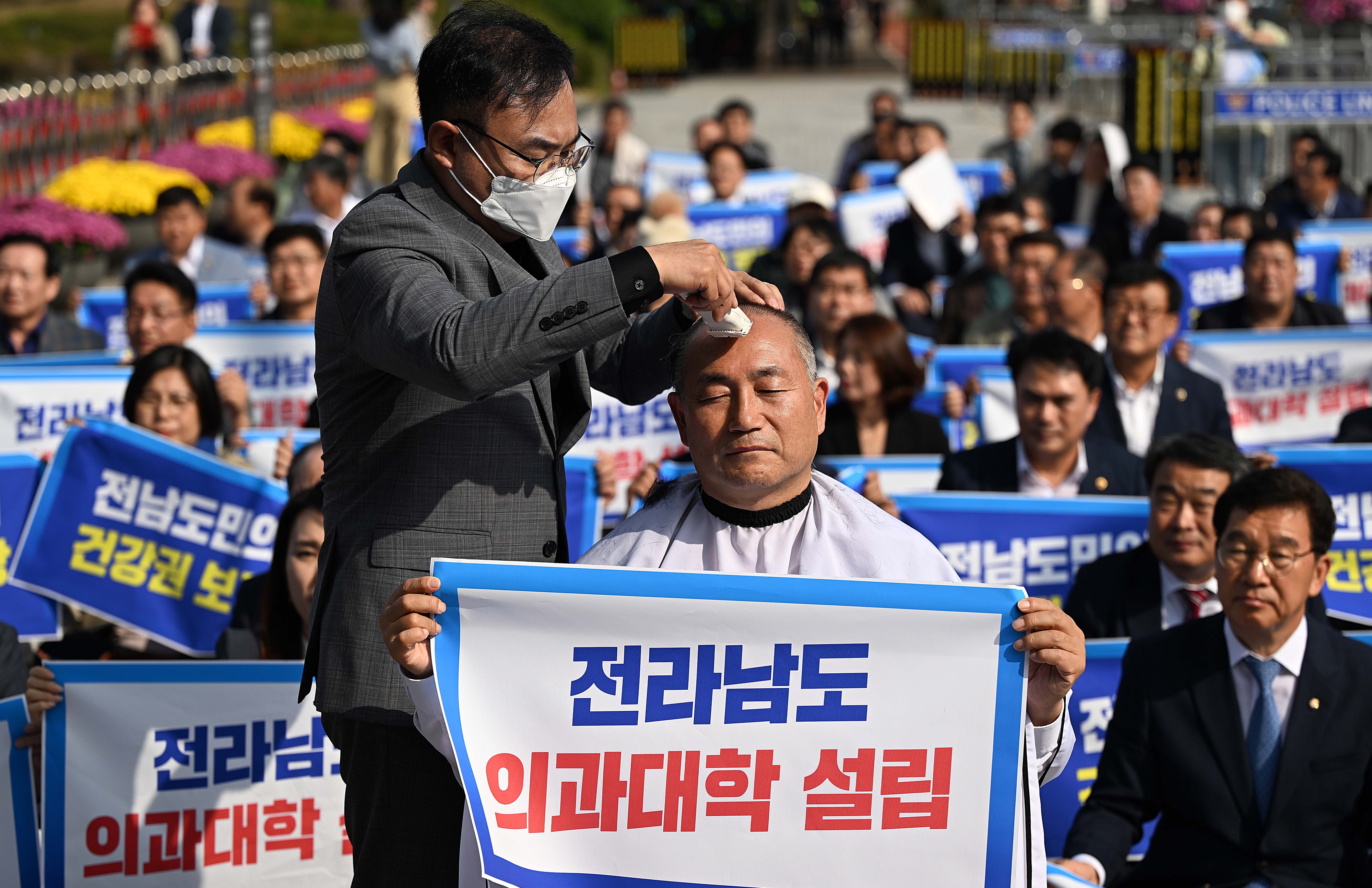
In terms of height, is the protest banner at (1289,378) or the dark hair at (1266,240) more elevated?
the dark hair at (1266,240)

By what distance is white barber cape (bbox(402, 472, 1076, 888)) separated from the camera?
117 inches

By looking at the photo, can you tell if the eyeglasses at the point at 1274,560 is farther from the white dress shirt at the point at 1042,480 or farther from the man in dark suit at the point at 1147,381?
the man in dark suit at the point at 1147,381

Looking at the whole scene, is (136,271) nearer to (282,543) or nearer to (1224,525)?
(282,543)

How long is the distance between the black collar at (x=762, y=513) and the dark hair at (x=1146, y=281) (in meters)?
4.52

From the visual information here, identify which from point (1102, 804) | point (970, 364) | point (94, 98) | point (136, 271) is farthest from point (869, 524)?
point (94, 98)

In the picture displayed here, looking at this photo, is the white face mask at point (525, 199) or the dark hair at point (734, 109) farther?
the dark hair at point (734, 109)

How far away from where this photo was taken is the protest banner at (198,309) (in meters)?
10.1

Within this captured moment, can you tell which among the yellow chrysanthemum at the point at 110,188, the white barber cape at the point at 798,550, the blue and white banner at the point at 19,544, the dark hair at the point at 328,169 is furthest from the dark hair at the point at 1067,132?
the white barber cape at the point at 798,550

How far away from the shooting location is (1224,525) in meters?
4.53

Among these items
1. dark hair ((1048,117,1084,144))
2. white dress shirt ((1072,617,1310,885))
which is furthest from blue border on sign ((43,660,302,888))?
dark hair ((1048,117,1084,144))

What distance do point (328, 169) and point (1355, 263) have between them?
24.3ft

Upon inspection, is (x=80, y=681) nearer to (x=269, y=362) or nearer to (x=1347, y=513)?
(x=269, y=362)

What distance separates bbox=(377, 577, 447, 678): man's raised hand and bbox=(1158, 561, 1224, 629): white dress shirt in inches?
127

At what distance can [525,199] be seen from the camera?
9.52 ft
